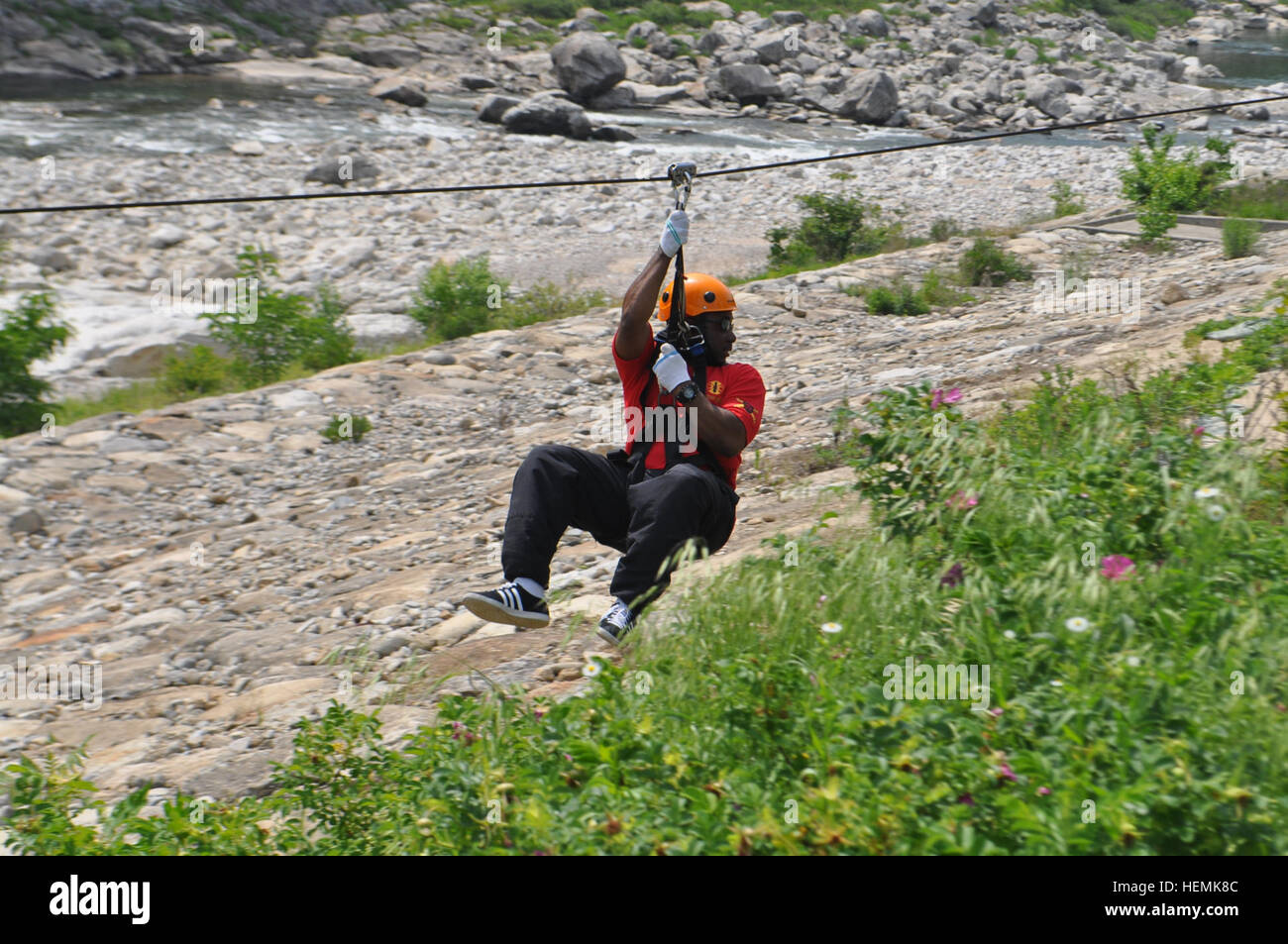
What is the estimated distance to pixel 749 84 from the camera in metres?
32.8

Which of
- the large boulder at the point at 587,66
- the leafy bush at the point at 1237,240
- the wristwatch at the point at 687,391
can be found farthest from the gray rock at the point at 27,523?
the large boulder at the point at 587,66

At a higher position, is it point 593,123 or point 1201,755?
point 593,123

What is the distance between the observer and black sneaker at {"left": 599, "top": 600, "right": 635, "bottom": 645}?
433cm

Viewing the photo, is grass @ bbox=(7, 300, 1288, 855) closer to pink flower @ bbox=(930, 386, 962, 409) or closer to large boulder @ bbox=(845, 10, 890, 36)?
pink flower @ bbox=(930, 386, 962, 409)

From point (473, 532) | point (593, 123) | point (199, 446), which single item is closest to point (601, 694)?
point (473, 532)

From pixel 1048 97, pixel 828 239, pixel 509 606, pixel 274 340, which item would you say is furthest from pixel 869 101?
pixel 509 606

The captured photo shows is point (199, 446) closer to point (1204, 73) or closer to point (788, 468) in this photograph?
point (788, 468)

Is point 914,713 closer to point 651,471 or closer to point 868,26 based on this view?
point 651,471

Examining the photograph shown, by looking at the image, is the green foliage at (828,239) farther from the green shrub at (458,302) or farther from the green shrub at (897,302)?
the green shrub at (458,302)

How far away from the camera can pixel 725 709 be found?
11.3ft

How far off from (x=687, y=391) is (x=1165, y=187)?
10.7 metres

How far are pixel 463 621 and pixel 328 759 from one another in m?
1.70

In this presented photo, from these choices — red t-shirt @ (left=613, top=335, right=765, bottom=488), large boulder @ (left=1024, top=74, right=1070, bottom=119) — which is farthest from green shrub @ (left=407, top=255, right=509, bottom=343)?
large boulder @ (left=1024, top=74, right=1070, bottom=119)

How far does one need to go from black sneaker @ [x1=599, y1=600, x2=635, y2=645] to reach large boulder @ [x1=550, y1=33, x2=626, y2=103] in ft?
95.0
